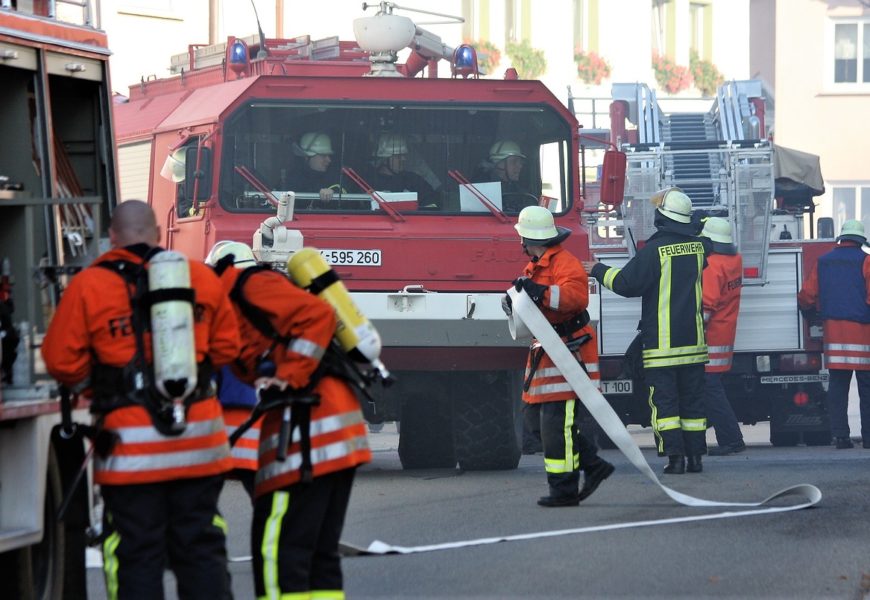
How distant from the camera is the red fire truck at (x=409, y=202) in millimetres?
12211

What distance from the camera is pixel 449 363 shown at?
490 inches

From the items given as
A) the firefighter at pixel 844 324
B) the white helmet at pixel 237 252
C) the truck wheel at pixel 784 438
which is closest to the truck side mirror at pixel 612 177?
the firefighter at pixel 844 324

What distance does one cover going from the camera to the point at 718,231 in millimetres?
14961

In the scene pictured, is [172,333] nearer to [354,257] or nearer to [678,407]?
[354,257]

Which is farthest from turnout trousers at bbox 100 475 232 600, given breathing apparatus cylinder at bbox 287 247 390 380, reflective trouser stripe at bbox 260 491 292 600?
breathing apparatus cylinder at bbox 287 247 390 380

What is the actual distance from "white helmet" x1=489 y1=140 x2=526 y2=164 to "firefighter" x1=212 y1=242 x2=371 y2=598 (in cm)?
650

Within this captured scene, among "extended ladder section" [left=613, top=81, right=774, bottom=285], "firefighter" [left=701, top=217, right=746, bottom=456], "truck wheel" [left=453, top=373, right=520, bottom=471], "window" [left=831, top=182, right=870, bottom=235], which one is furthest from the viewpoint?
"window" [left=831, top=182, right=870, bottom=235]

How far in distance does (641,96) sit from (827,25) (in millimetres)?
20060

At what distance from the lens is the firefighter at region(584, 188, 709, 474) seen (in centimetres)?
1259

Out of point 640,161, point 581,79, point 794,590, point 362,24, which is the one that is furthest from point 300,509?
point 581,79

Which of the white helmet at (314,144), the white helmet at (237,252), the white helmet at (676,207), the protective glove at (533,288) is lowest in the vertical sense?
the protective glove at (533,288)

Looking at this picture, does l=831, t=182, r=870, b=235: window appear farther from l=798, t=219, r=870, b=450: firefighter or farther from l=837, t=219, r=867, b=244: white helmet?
l=798, t=219, r=870, b=450: firefighter

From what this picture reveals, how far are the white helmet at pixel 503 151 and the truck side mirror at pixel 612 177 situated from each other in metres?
0.56

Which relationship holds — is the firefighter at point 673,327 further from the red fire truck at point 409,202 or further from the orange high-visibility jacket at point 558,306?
the orange high-visibility jacket at point 558,306
